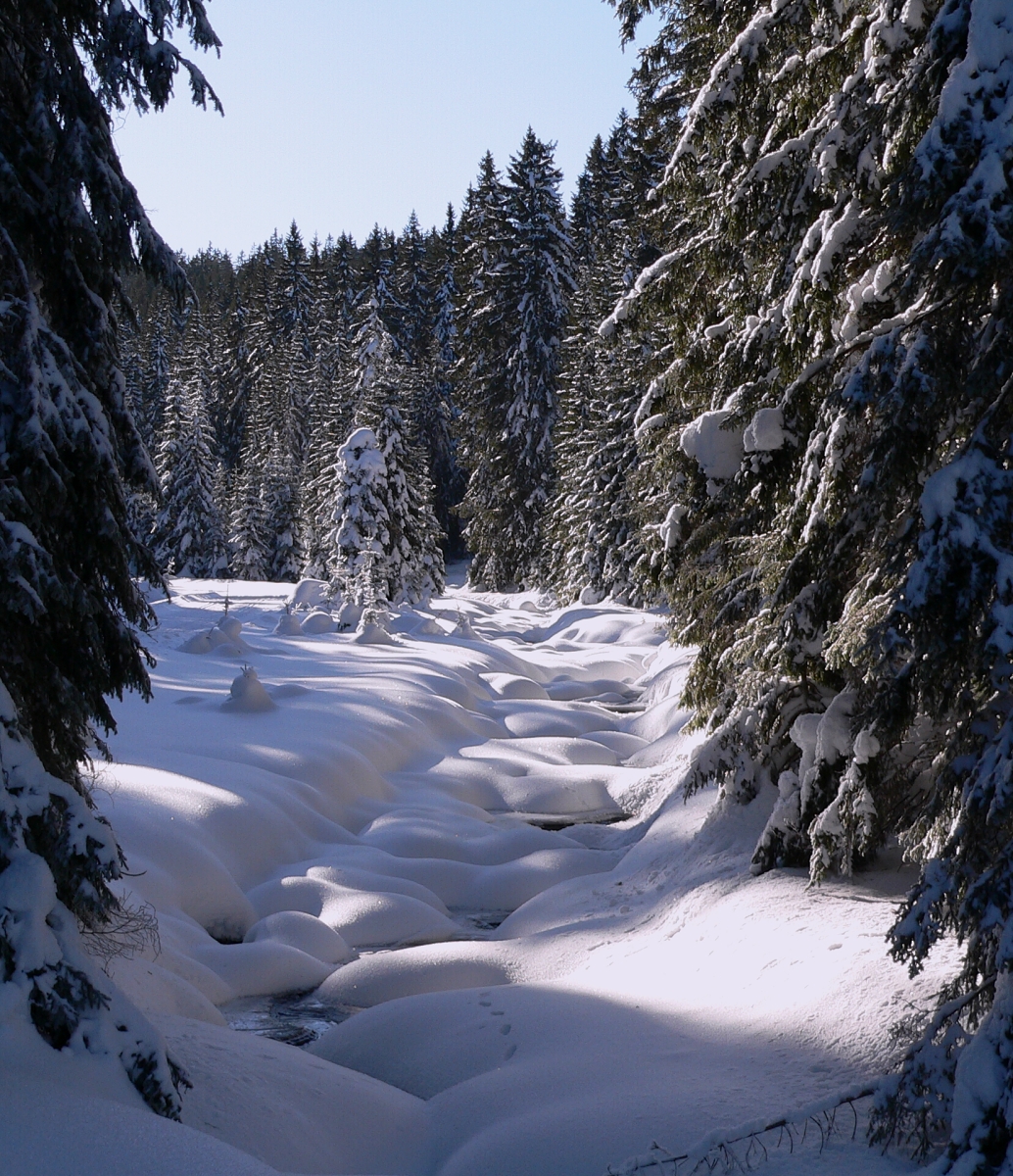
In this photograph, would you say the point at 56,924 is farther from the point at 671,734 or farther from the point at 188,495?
the point at 188,495

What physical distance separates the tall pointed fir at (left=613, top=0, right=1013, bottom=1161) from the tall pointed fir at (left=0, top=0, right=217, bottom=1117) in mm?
3047

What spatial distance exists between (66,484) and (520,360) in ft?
119

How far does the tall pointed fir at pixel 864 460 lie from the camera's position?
147 inches

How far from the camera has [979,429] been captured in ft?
12.7

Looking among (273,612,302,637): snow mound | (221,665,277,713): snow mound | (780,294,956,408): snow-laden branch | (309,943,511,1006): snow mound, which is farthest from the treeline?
(780,294,956,408): snow-laden branch

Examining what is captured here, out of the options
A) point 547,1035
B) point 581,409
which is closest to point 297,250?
point 581,409

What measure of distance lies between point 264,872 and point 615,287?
22373 millimetres

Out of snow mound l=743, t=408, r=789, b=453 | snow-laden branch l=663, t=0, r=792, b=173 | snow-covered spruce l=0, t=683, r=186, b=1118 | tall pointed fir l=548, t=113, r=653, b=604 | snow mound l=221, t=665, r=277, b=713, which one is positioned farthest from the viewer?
tall pointed fir l=548, t=113, r=653, b=604

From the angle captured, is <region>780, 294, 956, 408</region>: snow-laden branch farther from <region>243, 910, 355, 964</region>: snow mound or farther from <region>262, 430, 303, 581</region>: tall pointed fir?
<region>262, 430, 303, 581</region>: tall pointed fir

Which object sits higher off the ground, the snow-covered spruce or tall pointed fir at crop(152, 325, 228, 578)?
tall pointed fir at crop(152, 325, 228, 578)

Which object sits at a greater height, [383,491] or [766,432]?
[383,491]

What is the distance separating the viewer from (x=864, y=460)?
5.29 metres

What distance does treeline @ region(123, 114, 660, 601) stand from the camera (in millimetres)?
29875

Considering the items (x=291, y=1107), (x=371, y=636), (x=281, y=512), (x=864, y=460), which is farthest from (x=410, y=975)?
(x=281, y=512)
